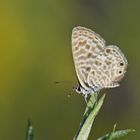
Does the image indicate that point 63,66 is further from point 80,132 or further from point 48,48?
point 80,132

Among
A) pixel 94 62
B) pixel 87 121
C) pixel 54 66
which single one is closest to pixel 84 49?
pixel 94 62

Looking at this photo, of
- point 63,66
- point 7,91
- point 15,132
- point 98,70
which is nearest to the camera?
point 98,70

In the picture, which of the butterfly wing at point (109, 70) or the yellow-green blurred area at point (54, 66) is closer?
the butterfly wing at point (109, 70)

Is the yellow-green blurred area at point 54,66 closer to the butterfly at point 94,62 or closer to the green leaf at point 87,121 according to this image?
the butterfly at point 94,62

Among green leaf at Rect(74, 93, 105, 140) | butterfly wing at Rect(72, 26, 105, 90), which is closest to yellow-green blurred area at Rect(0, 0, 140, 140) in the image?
butterfly wing at Rect(72, 26, 105, 90)

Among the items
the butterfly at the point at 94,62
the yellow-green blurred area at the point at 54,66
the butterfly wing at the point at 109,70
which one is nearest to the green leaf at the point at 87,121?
the butterfly at the point at 94,62

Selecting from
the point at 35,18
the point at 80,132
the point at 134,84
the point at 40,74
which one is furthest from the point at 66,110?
the point at 80,132
